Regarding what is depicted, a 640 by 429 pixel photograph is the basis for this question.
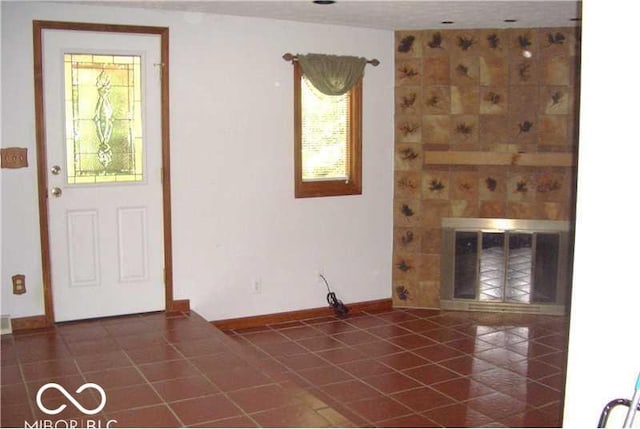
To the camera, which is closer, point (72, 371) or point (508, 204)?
point (72, 371)

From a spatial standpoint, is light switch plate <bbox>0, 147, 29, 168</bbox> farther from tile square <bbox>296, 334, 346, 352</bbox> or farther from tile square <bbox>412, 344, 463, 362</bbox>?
tile square <bbox>412, 344, 463, 362</bbox>

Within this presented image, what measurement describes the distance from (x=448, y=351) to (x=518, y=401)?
894 millimetres

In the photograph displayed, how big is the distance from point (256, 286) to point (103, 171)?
1.42 metres

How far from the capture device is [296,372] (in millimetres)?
4379

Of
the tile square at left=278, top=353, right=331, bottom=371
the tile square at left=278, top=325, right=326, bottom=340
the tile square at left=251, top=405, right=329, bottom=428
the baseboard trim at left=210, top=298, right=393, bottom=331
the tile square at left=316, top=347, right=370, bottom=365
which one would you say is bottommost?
the tile square at left=278, top=353, right=331, bottom=371

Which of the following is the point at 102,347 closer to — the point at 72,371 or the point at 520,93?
the point at 72,371

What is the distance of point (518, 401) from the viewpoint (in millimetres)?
3934

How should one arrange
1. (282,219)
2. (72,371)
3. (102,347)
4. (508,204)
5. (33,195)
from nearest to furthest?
1. (72,371)
2. (102,347)
3. (33,195)
4. (282,219)
5. (508,204)

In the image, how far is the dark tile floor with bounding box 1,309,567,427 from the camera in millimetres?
3396

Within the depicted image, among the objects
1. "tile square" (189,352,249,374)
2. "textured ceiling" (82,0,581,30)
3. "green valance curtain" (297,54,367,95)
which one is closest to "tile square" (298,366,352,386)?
"tile square" (189,352,249,374)

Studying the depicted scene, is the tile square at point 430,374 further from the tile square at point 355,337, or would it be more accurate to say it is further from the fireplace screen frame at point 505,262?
the fireplace screen frame at point 505,262

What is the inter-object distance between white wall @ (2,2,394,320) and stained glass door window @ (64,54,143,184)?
0.78 feet

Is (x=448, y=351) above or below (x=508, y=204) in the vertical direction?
below

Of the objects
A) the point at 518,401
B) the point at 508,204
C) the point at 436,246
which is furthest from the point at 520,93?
the point at 518,401
